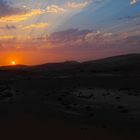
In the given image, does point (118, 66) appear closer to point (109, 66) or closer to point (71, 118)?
point (109, 66)

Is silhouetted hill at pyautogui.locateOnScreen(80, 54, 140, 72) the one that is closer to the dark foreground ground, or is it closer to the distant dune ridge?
the distant dune ridge

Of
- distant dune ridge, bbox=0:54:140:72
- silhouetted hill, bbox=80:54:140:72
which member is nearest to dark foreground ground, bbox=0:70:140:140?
silhouetted hill, bbox=80:54:140:72

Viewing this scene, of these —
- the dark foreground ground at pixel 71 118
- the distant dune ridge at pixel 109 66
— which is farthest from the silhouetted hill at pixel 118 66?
the dark foreground ground at pixel 71 118

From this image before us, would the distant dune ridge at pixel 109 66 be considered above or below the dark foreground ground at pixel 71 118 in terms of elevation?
above

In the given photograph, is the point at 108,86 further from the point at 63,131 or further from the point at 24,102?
the point at 63,131

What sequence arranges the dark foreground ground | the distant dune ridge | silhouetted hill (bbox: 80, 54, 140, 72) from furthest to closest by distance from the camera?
the distant dune ridge, silhouetted hill (bbox: 80, 54, 140, 72), the dark foreground ground

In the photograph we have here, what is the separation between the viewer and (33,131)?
11383 millimetres

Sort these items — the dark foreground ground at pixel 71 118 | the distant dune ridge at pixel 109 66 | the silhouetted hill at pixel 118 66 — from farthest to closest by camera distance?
the distant dune ridge at pixel 109 66 < the silhouetted hill at pixel 118 66 < the dark foreground ground at pixel 71 118

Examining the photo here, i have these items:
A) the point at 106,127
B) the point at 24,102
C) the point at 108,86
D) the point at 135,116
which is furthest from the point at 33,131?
the point at 108,86

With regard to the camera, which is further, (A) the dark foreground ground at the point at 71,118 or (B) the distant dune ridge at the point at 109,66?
(B) the distant dune ridge at the point at 109,66

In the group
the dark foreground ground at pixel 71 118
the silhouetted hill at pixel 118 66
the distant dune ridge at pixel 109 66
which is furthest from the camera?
the distant dune ridge at pixel 109 66

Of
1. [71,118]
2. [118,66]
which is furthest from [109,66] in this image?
[71,118]

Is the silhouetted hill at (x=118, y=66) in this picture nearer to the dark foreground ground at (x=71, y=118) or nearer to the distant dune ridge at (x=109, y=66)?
the distant dune ridge at (x=109, y=66)

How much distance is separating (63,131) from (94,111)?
3729mm
